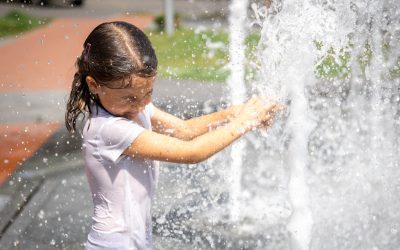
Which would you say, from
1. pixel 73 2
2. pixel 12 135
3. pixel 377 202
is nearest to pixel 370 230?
pixel 377 202

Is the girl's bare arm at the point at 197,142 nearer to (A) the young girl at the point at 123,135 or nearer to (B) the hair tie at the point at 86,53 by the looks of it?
(A) the young girl at the point at 123,135

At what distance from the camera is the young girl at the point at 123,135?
2184 mm

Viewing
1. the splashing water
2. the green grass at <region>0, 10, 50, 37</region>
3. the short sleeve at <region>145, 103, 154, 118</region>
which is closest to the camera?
the short sleeve at <region>145, 103, 154, 118</region>

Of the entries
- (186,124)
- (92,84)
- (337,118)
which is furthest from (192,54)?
(92,84)

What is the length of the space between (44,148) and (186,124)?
300 cm

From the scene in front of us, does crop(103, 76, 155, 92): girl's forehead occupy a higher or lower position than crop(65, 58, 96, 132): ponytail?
higher

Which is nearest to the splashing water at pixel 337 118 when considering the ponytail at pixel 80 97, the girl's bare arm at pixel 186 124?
the girl's bare arm at pixel 186 124

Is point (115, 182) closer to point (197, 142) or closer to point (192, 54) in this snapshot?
point (197, 142)

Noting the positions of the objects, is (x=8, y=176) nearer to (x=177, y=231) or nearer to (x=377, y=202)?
(x=177, y=231)

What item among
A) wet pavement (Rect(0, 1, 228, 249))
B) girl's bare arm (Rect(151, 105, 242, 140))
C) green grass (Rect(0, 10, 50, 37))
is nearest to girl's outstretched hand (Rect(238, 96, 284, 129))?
girl's bare arm (Rect(151, 105, 242, 140))

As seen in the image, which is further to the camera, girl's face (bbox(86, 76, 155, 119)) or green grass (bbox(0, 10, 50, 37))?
green grass (bbox(0, 10, 50, 37))

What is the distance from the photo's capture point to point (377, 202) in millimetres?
3971

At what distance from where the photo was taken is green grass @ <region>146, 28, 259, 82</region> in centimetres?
786

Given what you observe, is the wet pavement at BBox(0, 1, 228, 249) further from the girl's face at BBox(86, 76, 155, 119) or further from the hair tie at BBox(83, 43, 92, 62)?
the hair tie at BBox(83, 43, 92, 62)
